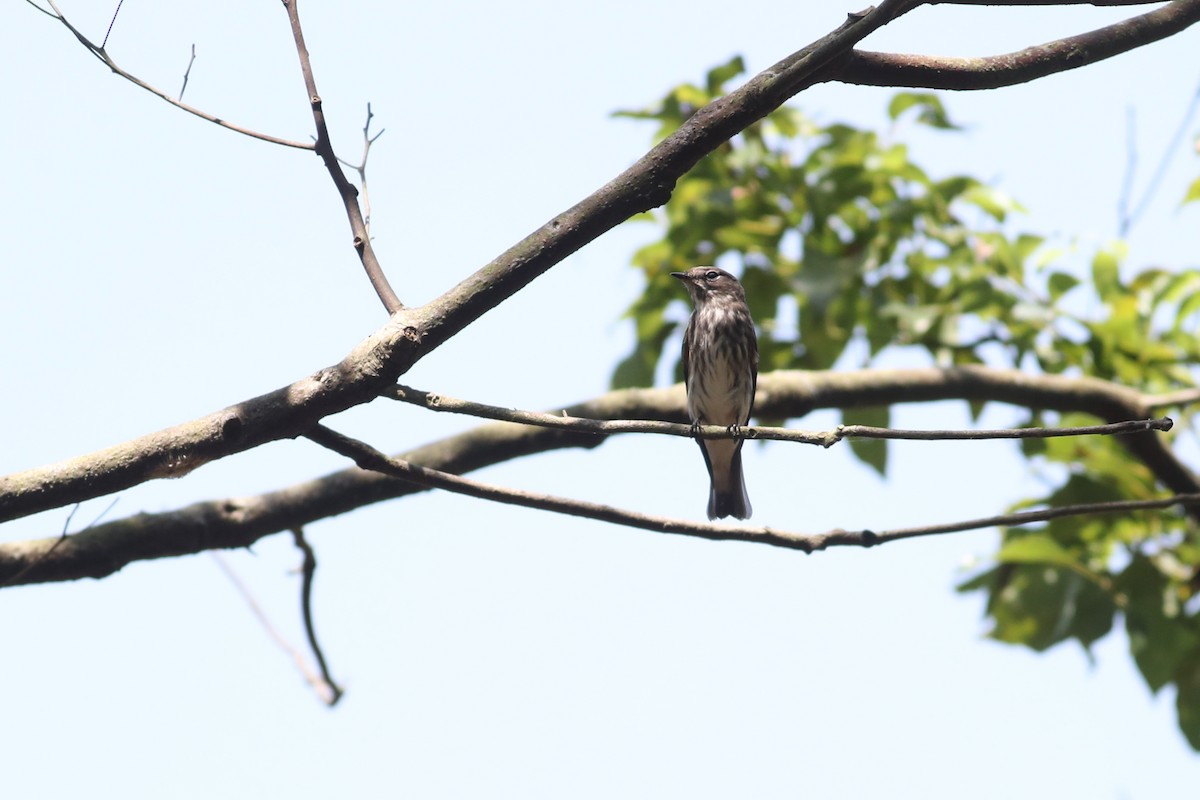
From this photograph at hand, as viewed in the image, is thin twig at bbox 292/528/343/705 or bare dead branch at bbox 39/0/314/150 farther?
thin twig at bbox 292/528/343/705

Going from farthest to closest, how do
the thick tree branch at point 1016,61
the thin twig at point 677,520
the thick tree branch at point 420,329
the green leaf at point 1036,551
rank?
1. the green leaf at point 1036,551
2. the thin twig at point 677,520
3. the thick tree branch at point 1016,61
4. the thick tree branch at point 420,329

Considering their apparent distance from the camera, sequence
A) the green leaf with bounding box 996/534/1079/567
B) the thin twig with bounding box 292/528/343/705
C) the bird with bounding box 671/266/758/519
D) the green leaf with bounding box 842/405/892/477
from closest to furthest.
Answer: the thin twig with bounding box 292/528/343/705 < the green leaf with bounding box 996/534/1079/567 < the green leaf with bounding box 842/405/892/477 < the bird with bounding box 671/266/758/519

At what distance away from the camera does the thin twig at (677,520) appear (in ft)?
11.9

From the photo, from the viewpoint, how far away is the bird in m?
7.16

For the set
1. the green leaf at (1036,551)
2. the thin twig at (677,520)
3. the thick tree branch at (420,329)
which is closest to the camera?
the thick tree branch at (420,329)

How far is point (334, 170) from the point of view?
11.0 ft

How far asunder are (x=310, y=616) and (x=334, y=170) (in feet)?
7.54

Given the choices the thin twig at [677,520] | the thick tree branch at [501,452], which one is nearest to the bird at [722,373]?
the thick tree branch at [501,452]

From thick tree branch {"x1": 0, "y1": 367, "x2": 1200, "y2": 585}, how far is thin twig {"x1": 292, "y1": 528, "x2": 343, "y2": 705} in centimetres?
21

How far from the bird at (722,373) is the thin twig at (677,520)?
10.2 feet

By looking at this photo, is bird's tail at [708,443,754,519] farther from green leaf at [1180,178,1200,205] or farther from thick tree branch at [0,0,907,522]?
thick tree branch at [0,0,907,522]

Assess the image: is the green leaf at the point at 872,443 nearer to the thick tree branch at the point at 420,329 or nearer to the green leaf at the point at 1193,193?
the green leaf at the point at 1193,193

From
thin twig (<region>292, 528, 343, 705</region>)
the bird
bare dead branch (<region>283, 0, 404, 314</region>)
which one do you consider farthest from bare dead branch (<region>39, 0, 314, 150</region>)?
the bird

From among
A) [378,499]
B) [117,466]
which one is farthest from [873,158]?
[117,466]
